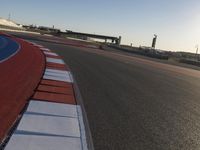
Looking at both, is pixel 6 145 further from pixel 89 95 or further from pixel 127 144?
pixel 89 95

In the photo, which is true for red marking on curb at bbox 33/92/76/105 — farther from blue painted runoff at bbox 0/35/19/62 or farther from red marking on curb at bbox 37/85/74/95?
blue painted runoff at bbox 0/35/19/62

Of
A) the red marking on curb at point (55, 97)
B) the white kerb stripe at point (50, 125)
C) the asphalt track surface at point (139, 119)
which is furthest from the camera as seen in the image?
the red marking on curb at point (55, 97)

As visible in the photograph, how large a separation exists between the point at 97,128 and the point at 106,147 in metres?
1.14

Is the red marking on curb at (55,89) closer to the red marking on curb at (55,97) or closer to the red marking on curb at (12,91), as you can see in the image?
the red marking on curb at (12,91)

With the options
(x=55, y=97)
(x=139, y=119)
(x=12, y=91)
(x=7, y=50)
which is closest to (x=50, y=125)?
(x=139, y=119)

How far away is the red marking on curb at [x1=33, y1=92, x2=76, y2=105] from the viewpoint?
9.02 metres

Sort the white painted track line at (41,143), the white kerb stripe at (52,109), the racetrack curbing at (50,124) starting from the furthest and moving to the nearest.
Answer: the white kerb stripe at (52,109)
the racetrack curbing at (50,124)
the white painted track line at (41,143)

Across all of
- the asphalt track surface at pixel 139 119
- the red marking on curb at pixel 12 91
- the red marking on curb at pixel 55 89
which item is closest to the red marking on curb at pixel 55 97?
the red marking on curb at pixel 12 91

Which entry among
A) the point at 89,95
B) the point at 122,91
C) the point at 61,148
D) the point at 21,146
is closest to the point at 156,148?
the point at 61,148

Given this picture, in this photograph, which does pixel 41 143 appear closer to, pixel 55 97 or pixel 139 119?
pixel 139 119

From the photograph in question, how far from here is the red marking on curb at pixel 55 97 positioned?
902cm

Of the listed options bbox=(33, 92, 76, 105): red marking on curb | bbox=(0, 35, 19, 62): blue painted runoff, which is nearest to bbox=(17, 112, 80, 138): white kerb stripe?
bbox=(33, 92, 76, 105): red marking on curb

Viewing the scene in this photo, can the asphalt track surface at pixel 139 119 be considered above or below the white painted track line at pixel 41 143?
below

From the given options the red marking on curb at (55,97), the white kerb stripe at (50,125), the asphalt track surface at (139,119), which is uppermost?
the white kerb stripe at (50,125)
